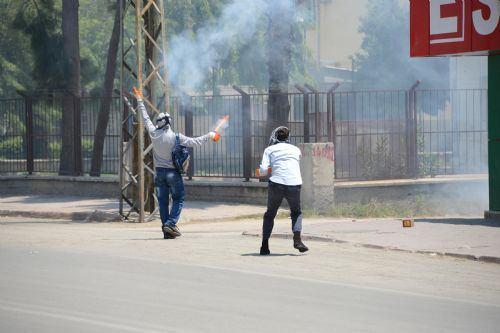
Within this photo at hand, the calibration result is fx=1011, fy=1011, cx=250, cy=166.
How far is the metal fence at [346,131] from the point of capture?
2228 centimetres

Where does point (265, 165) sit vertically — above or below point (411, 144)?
below

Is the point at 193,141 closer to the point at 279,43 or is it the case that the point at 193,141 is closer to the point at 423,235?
the point at 423,235

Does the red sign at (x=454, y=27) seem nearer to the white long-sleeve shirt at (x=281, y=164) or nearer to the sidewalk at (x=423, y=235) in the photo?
the sidewalk at (x=423, y=235)

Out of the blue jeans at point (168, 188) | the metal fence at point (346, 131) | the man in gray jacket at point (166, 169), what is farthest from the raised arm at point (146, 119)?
the metal fence at point (346, 131)

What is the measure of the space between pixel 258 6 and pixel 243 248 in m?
12.8

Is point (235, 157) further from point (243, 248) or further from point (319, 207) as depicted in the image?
point (243, 248)

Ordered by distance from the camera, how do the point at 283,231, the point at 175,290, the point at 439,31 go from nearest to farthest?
the point at 175,290
the point at 283,231
the point at 439,31

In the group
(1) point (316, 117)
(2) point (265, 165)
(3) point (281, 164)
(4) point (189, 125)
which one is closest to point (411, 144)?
(1) point (316, 117)

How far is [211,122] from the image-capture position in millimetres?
22656

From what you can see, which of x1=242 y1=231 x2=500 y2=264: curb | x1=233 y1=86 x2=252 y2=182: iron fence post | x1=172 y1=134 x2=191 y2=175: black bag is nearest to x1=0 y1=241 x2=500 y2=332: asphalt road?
x1=242 y1=231 x2=500 y2=264: curb

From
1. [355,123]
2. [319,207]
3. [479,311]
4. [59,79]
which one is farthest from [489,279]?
[59,79]

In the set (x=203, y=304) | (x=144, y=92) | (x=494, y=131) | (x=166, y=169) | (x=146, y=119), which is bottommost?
(x=203, y=304)

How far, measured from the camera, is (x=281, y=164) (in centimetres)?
1305

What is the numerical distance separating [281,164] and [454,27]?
508 cm
